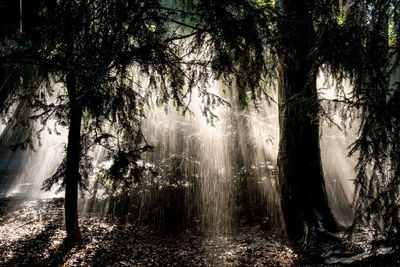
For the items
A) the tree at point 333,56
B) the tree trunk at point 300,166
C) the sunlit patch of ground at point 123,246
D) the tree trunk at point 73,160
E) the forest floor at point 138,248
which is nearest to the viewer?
the tree at point 333,56

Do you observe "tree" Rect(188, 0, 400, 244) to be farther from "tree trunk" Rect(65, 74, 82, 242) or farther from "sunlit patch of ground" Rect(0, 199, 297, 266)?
"tree trunk" Rect(65, 74, 82, 242)

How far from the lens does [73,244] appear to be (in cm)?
438

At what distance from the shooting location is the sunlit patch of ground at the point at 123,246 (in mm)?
3998

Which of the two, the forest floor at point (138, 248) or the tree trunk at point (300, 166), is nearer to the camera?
the forest floor at point (138, 248)

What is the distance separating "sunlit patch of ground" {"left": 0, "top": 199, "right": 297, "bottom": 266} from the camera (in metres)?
4.00

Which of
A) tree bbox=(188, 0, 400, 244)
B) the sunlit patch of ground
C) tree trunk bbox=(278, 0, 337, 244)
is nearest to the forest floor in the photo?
the sunlit patch of ground

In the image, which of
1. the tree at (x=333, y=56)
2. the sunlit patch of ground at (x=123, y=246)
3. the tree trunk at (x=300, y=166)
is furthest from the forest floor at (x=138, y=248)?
the tree at (x=333, y=56)

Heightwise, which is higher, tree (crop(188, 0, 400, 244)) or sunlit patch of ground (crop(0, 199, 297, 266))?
tree (crop(188, 0, 400, 244))

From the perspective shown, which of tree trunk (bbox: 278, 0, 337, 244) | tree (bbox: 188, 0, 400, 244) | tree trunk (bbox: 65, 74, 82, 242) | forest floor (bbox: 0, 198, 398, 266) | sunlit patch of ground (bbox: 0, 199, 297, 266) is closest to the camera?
tree (bbox: 188, 0, 400, 244)

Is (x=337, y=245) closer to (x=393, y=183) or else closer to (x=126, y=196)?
(x=393, y=183)

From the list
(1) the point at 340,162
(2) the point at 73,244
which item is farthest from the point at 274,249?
(1) the point at 340,162

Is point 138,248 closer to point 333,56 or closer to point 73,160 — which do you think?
point 73,160

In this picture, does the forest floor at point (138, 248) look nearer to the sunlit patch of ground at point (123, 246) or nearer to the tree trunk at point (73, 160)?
the sunlit patch of ground at point (123, 246)

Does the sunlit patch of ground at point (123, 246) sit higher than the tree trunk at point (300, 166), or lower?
lower
